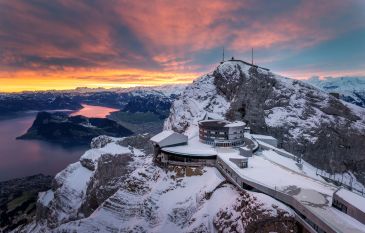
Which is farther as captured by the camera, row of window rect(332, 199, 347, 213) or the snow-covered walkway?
row of window rect(332, 199, 347, 213)

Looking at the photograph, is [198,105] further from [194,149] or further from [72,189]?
[72,189]

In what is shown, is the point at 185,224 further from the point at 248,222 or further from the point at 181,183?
the point at 248,222

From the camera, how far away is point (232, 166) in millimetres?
59188

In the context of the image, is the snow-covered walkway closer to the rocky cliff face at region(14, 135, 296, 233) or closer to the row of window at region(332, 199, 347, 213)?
the row of window at region(332, 199, 347, 213)

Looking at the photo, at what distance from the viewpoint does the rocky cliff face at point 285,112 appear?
387 ft

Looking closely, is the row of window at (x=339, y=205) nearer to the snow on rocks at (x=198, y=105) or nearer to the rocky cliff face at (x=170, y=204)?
the rocky cliff face at (x=170, y=204)

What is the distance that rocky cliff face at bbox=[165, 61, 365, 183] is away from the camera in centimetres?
11794

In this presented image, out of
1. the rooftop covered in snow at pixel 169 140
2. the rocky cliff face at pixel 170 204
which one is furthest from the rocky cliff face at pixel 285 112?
the rocky cliff face at pixel 170 204

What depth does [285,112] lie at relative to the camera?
431ft

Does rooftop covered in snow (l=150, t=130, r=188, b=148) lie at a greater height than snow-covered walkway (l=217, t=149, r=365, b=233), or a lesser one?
greater

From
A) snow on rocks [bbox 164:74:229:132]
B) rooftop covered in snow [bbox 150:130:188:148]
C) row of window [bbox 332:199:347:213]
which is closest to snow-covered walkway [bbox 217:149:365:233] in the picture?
row of window [bbox 332:199:347:213]

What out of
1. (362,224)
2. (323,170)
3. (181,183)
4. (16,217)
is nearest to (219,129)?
(181,183)

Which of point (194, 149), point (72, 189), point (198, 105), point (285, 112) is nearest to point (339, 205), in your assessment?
point (194, 149)

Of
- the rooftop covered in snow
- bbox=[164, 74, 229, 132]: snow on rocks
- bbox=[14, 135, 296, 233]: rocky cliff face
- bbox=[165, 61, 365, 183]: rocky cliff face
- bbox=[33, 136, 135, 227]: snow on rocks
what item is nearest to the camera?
bbox=[14, 135, 296, 233]: rocky cliff face
